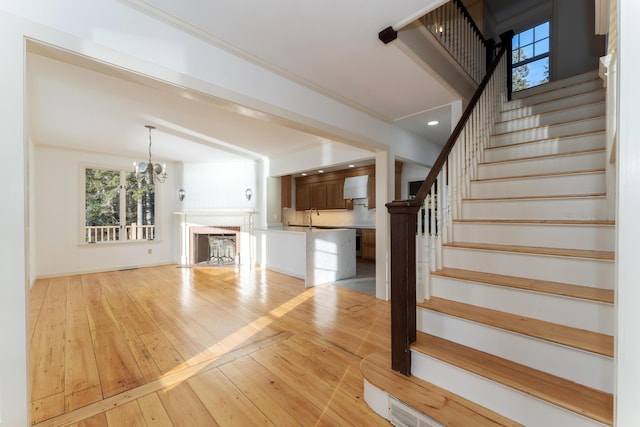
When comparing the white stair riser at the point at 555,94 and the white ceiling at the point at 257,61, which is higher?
the white stair riser at the point at 555,94

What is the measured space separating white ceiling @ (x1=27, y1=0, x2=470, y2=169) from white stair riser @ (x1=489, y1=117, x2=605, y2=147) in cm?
75

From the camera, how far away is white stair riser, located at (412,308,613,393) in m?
1.33

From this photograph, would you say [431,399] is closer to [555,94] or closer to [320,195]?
[555,94]

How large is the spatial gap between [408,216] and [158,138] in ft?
15.4

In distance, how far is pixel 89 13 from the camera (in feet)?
5.44

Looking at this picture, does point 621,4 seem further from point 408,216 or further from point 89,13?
point 89,13

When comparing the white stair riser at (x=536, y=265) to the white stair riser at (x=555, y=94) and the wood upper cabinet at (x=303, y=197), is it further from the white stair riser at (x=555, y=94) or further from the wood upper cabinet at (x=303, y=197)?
the wood upper cabinet at (x=303, y=197)

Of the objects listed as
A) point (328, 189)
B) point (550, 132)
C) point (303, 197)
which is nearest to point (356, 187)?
point (328, 189)

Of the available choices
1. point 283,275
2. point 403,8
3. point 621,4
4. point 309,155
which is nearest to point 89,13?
point 403,8

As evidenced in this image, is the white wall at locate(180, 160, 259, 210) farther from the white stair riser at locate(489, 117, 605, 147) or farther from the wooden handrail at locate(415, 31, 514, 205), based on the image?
the white stair riser at locate(489, 117, 605, 147)

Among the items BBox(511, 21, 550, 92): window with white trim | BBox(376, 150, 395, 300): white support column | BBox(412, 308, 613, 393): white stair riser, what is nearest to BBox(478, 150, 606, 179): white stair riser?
BBox(376, 150, 395, 300): white support column

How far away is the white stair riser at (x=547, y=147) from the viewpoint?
96.7 inches

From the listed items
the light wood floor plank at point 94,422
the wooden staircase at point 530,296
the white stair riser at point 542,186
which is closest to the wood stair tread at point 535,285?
the wooden staircase at point 530,296

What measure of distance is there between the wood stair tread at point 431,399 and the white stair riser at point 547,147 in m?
2.44
